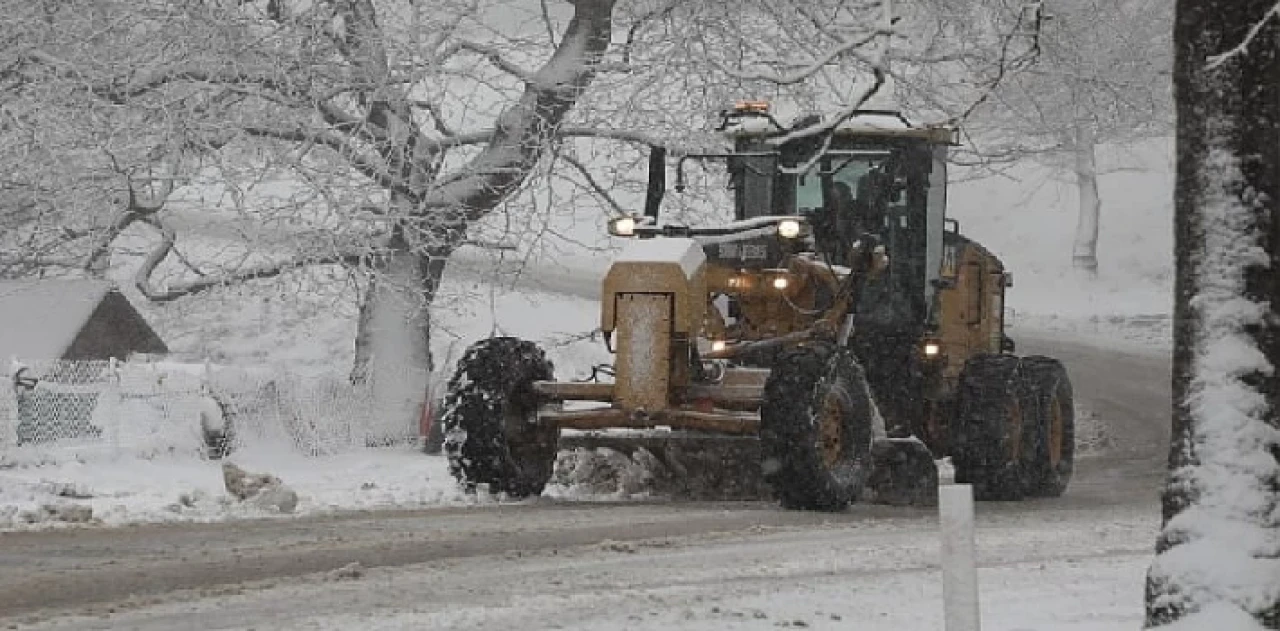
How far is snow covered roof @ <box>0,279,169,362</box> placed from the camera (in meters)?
24.1

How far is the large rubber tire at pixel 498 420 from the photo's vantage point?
572 inches

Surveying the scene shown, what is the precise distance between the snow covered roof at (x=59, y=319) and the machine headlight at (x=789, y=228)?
38.6 feet

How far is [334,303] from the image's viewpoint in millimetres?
22422

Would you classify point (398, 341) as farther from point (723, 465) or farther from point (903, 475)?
point (903, 475)

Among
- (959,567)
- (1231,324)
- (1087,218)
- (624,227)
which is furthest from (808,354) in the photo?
(1087,218)

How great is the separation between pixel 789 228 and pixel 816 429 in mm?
1745

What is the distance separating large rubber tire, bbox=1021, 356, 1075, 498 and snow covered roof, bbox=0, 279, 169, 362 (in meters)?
11.8

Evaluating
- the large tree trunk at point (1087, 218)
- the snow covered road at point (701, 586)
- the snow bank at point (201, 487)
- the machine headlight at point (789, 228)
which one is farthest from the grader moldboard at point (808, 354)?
the large tree trunk at point (1087, 218)

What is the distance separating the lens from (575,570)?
10.4 meters

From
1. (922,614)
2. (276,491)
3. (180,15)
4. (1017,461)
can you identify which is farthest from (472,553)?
(180,15)

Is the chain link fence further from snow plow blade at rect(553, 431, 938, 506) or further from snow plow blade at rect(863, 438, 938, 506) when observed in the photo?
snow plow blade at rect(863, 438, 938, 506)

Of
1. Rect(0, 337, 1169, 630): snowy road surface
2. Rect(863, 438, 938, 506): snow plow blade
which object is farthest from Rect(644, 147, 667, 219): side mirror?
Rect(863, 438, 938, 506): snow plow blade

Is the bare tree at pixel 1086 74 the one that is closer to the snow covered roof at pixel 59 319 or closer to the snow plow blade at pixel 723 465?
the snow plow blade at pixel 723 465

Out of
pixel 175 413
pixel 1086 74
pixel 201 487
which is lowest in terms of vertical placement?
pixel 201 487
